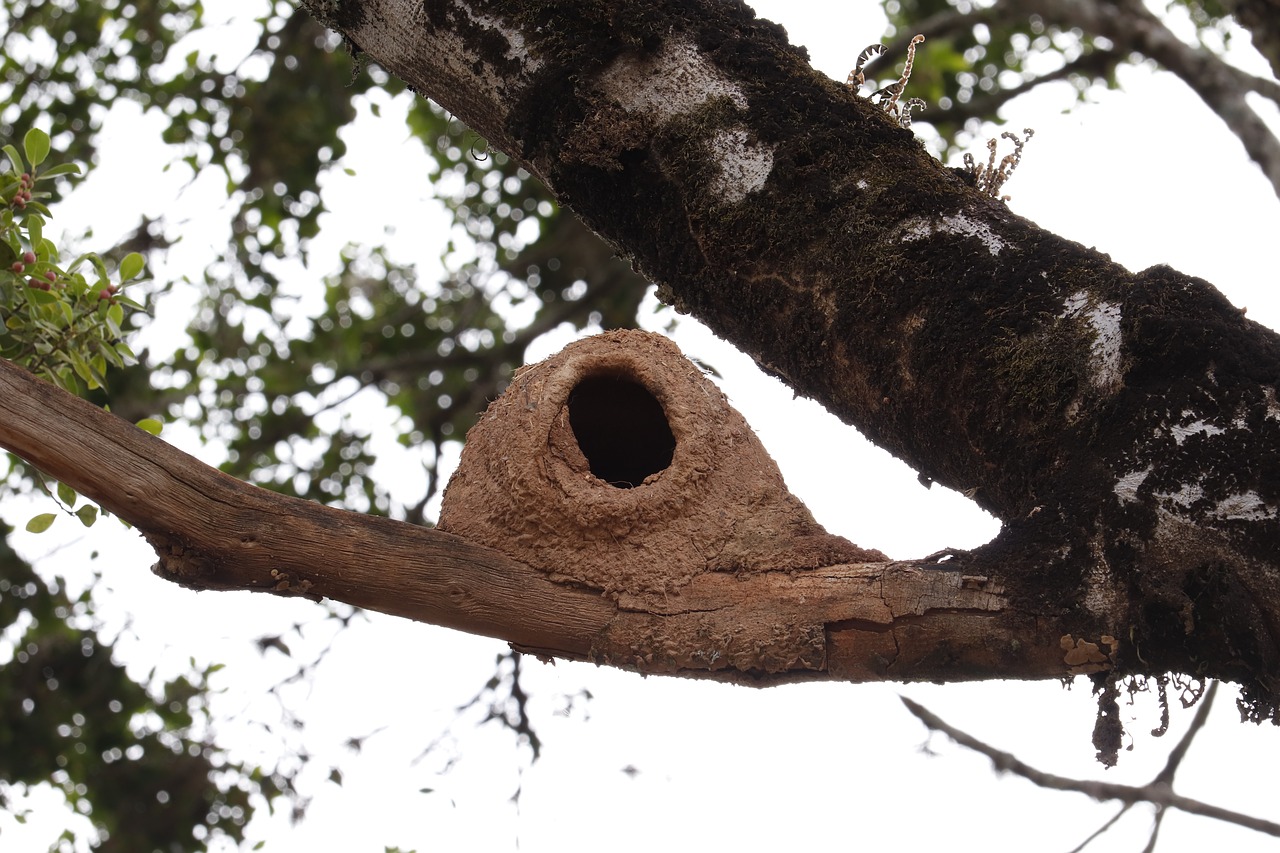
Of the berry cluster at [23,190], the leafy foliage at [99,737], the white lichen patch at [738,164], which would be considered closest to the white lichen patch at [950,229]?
the white lichen patch at [738,164]

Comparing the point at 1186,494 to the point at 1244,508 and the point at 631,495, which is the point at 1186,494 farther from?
the point at 631,495

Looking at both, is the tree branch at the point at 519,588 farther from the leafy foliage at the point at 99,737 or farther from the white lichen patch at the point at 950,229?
the leafy foliage at the point at 99,737

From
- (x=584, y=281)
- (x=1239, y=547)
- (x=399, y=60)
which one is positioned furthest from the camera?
(x=584, y=281)

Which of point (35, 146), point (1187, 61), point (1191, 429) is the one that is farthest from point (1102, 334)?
point (1187, 61)

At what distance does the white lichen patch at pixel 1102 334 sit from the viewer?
6.72ft

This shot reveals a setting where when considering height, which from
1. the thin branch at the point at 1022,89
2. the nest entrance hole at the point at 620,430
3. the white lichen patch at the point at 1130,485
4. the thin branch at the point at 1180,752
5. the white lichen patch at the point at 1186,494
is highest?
the thin branch at the point at 1022,89

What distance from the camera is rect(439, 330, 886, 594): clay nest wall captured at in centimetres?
283

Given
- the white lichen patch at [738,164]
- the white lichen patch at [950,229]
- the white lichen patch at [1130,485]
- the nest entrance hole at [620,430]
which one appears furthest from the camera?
the nest entrance hole at [620,430]

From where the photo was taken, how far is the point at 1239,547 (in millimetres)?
1871

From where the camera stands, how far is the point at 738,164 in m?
2.42

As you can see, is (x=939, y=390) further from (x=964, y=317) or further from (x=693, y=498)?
(x=693, y=498)

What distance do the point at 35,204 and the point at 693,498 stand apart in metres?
1.96

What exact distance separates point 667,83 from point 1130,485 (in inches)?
50.1

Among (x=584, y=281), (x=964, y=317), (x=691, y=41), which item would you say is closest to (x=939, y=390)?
(x=964, y=317)
